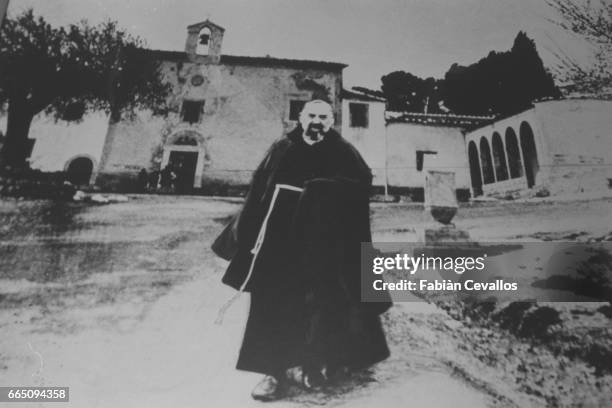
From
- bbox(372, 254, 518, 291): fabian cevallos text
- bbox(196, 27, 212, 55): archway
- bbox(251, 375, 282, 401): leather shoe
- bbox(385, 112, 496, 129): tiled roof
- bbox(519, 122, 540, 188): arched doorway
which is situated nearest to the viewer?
bbox(251, 375, 282, 401): leather shoe

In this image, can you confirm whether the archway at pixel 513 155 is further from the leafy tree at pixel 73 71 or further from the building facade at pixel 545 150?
the leafy tree at pixel 73 71

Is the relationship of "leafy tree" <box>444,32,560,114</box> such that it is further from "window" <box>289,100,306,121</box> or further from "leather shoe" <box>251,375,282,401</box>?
"leather shoe" <box>251,375,282,401</box>

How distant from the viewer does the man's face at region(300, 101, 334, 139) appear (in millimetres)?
3158

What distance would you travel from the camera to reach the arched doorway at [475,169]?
340 cm

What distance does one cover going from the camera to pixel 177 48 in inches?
147

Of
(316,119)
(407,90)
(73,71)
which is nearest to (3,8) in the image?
(73,71)

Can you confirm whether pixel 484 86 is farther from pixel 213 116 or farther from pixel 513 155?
pixel 213 116

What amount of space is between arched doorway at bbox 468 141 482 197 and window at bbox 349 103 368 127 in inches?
35.7

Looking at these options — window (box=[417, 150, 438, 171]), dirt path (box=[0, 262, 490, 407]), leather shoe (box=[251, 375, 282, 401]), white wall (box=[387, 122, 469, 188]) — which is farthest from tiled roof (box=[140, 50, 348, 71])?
leather shoe (box=[251, 375, 282, 401])

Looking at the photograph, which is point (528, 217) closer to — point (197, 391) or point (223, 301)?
point (223, 301)

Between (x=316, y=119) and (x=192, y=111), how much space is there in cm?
112

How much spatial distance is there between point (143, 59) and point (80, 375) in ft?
8.31

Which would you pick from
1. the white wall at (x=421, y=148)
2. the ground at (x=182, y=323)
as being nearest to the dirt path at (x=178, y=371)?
the ground at (x=182, y=323)

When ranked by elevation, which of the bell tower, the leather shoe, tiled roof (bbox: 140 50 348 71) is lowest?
the leather shoe
